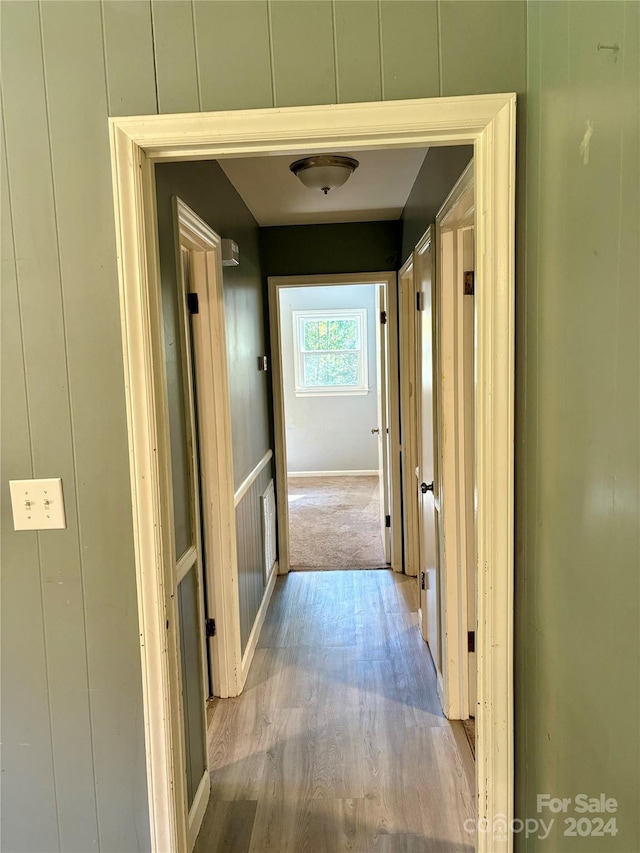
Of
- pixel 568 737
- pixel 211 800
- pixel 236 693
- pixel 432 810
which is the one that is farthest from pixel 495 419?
pixel 236 693

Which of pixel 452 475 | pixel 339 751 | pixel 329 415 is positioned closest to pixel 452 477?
pixel 452 475

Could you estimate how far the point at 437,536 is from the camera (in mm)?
2549

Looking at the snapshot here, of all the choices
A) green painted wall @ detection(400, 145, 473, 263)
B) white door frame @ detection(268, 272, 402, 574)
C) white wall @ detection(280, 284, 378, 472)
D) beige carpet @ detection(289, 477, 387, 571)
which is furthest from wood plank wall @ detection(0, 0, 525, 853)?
white wall @ detection(280, 284, 378, 472)

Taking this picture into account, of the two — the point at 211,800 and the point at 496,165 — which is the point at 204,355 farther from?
the point at 211,800

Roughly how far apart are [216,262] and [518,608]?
71.3 inches

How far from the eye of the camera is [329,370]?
7117 millimetres

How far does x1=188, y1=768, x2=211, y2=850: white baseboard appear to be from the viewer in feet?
6.02

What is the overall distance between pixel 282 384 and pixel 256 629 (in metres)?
1.70

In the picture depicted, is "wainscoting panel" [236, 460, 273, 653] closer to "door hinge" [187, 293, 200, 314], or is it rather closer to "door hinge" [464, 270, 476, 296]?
"door hinge" [187, 293, 200, 314]

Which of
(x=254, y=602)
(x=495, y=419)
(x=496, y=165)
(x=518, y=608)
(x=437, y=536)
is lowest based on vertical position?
(x=254, y=602)

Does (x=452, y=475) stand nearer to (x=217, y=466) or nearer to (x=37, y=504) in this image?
(x=217, y=466)

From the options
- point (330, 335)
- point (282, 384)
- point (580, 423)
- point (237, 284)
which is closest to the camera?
point (580, 423)

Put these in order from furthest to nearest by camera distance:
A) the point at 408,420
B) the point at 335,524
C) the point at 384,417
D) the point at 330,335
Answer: the point at 330,335 → the point at 335,524 → the point at 384,417 → the point at 408,420

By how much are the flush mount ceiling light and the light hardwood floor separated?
2.37m
